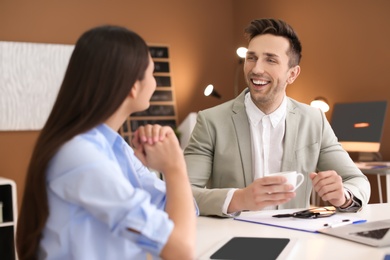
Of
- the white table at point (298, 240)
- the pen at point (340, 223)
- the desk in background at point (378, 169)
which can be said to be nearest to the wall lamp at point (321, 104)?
the desk in background at point (378, 169)

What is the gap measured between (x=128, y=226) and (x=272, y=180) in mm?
611

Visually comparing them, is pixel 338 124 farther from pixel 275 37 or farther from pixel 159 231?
pixel 159 231

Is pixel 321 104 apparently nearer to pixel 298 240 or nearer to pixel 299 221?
pixel 299 221

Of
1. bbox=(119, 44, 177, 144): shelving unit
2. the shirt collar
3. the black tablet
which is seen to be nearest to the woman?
the black tablet

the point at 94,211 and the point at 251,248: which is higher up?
the point at 94,211

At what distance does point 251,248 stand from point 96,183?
1.50 ft

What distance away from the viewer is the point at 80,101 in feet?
3.52

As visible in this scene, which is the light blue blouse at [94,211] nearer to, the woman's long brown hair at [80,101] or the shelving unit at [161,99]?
the woman's long brown hair at [80,101]

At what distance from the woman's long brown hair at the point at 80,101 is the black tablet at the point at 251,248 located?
409mm

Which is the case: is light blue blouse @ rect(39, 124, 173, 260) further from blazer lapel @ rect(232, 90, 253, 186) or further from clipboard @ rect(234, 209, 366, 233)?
blazer lapel @ rect(232, 90, 253, 186)

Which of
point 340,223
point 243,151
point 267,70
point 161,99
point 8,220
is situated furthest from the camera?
point 161,99

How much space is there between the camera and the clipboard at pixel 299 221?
5.00 ft

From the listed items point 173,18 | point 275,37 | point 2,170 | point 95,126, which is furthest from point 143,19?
point 95,126

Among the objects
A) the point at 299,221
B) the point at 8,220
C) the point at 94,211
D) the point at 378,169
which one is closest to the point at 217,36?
the point at 378,169
